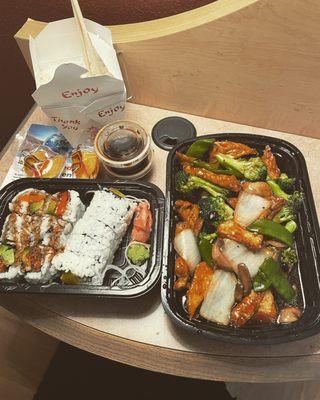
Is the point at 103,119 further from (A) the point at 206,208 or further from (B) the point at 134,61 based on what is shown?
(A) the point at 206,208

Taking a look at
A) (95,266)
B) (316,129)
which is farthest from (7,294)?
(316,129)

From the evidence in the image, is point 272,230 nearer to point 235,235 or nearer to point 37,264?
point 235,235

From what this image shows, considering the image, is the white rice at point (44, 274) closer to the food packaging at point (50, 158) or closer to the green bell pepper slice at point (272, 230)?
the food packaging at point (50, 158)

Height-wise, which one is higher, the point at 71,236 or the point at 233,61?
the point at 233,61

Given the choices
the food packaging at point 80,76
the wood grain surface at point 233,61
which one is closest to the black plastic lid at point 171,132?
the wood grain surface at point 233,61

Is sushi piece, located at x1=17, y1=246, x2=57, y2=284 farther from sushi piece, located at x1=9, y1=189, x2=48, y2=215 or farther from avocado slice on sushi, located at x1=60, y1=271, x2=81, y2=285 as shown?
sushi piece, located at x1=9, y1=189, x2=48, y2=215

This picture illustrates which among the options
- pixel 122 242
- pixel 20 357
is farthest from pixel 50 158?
pixel 20 357

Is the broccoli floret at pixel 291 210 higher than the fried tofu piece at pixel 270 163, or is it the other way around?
the fried tofu piece at pixel 270 163
